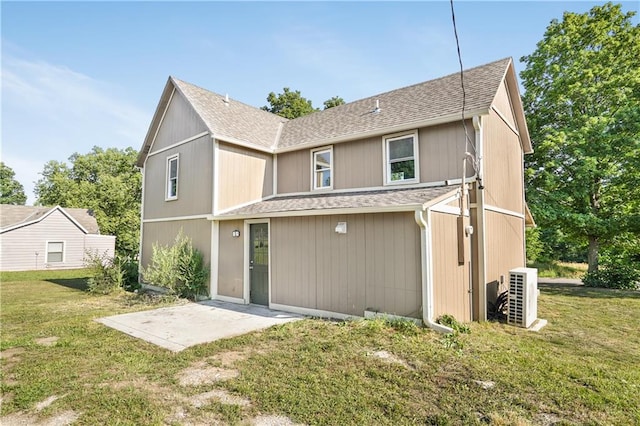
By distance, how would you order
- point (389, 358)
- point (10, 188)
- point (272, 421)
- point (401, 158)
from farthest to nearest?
point (10, 188) → point (401, 158) → point (389, 358) → point (272, 421)

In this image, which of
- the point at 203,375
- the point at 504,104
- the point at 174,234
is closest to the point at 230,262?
the point at 174,234

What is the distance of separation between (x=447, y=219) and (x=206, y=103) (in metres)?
9.21

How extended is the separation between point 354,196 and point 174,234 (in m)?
6.78

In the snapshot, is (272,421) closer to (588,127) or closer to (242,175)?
(242,175)

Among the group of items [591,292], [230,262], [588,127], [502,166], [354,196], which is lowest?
[591,292]

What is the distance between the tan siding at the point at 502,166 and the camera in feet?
27.7

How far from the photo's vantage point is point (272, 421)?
319 cm

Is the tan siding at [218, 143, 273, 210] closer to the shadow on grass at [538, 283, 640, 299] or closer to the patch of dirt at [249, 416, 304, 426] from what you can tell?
the patch of dirt at [249, 416, 304, 426]

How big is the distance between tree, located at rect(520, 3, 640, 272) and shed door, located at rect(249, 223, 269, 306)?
12144 millimetres

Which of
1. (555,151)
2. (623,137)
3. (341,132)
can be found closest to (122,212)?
(341,132)

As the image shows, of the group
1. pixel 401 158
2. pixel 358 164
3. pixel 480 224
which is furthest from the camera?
pixel 358 164

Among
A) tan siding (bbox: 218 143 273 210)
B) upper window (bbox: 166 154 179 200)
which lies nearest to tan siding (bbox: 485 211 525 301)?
tan siding (bbox: 218 143 273 210)

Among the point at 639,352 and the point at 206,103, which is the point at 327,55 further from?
the point at 639,352

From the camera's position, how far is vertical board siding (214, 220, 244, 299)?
375 inches
